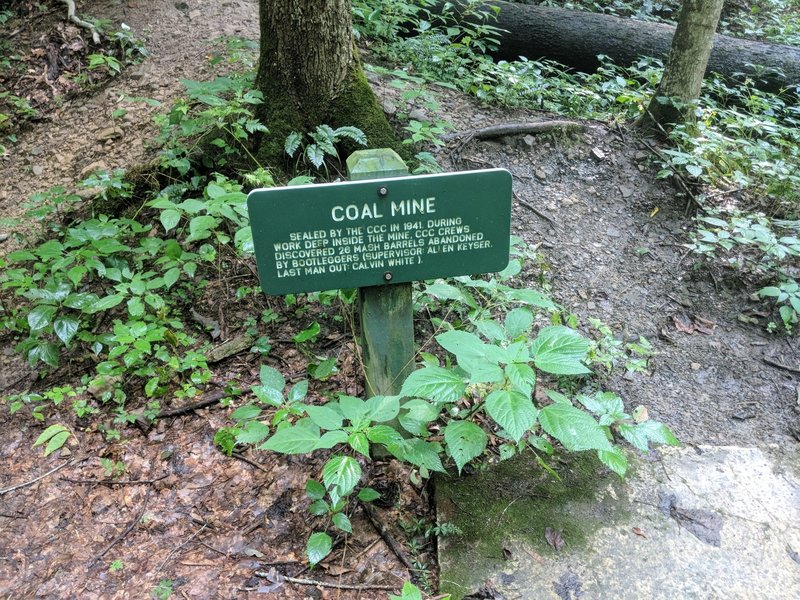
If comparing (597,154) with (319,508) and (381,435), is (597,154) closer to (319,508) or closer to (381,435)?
(381,435)

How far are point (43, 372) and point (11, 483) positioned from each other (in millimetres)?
774

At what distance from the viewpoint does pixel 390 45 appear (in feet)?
20.1

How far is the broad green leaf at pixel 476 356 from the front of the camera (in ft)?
6.52

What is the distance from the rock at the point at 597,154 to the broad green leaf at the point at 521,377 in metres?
3.62

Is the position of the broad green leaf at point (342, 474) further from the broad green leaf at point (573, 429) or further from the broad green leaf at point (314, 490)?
the broad green leaf at point (573, 429)

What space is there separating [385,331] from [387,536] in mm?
882

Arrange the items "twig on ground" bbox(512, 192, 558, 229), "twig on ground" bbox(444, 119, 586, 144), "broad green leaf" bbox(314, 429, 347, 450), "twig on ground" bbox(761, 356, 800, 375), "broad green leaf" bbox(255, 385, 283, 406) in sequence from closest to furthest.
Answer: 1. "broad green leaf" bbox(314, 429, 347, 450)
2. "broad green leaf" bbox(255, 385, 283, 406)
3. "twig on ground" bbox(761, 356, 800, 375)
4. "twig on ground" bbox(512, 192, 558, 229)
5. "twig on ground" bbox(444, 119, 586, 144)

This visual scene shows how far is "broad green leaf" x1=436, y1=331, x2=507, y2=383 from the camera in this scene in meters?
1.99

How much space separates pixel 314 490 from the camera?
2383 millimetres

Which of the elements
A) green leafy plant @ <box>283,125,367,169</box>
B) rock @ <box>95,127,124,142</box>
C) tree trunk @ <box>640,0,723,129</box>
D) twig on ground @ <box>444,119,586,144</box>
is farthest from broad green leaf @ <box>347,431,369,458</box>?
tree trunk @ <box>640,0,723,129</box>

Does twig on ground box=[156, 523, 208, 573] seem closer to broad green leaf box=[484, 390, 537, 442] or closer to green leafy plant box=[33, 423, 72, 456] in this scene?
green leafy plant box=[33, 423, 72, 456]

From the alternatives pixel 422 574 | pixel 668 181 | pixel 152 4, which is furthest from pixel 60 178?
pixel 668 181

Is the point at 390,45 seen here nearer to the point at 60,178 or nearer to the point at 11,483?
the point at 60,178

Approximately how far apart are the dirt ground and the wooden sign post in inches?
40.8
